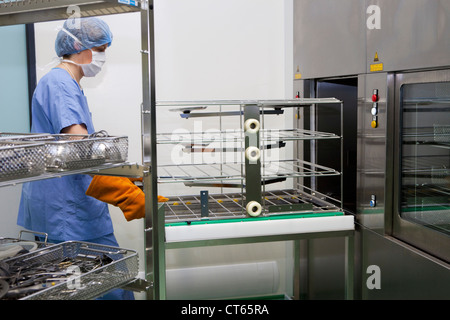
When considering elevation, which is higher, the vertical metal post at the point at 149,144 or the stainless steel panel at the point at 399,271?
the vertical metal post at the point at 149,144

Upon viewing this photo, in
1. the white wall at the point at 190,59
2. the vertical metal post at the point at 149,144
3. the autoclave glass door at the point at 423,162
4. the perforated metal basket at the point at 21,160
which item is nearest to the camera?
the perforated metal basket at the point at 21,160

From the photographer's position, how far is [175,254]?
355cm

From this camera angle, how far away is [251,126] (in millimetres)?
2336

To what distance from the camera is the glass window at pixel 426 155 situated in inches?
78.9

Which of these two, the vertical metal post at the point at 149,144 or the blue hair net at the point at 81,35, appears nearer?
the vertical metal post at the point at 149,144

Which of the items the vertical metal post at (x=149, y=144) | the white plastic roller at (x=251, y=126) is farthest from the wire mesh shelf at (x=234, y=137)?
the vertical metal post at (x=149, y=144)

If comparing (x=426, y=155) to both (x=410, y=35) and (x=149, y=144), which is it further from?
(x=149, y=144)

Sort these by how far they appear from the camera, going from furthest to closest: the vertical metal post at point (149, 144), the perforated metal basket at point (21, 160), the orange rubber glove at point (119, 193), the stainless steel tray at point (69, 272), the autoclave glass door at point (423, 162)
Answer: the autoclave glass door at point (423, 162), the orange rubber glove at point (119, 193), the vertical metal post at point (149, 144), the stainless steel tray at point (69, 272), the perforated metal basket at point (21, 160)

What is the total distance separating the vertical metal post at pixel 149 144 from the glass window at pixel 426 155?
3.86ft

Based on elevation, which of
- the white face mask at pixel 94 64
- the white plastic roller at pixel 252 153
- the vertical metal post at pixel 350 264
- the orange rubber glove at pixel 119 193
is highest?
the white face mask at pixel 94 64

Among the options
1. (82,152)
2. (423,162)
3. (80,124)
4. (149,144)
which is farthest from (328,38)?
(82,152)

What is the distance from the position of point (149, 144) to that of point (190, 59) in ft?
6.80

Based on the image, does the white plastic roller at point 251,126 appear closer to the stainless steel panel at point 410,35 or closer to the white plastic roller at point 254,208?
the white plastic roller at point 254,208
